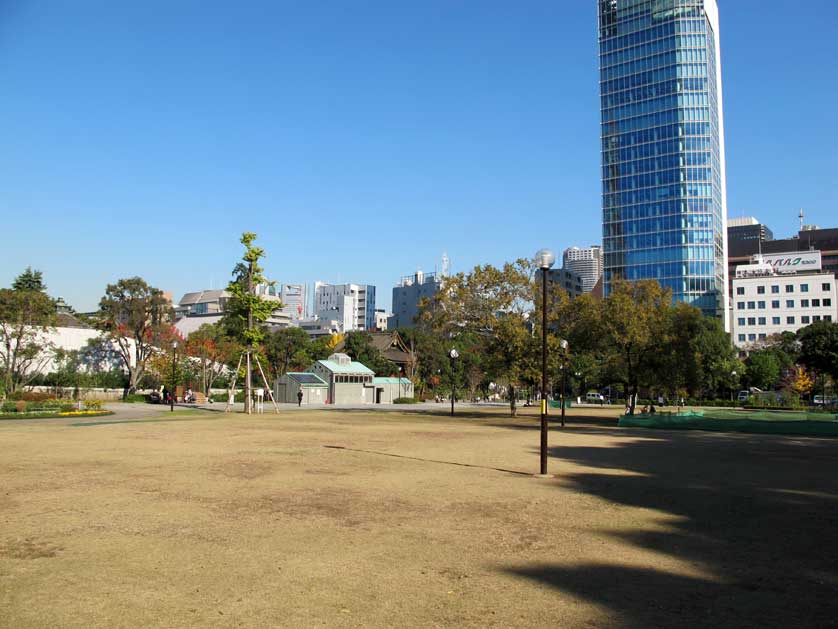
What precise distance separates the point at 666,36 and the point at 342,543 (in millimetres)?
148703

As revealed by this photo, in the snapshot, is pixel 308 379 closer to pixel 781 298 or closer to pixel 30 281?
pixel 30 281

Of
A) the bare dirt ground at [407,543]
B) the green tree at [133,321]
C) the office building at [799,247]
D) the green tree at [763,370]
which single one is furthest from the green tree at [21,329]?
the office building at [799,247]

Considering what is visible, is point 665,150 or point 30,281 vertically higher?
point 665,150

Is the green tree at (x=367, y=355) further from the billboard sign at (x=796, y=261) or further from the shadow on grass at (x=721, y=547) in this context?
the billboard sign at (x=796, y=261)

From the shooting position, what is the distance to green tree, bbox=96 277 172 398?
71688 mm

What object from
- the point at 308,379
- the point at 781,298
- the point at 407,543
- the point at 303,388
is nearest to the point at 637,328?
the point at 407,543

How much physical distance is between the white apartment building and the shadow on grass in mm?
122447

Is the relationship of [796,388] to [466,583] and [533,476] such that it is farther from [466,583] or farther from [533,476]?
[466,583]

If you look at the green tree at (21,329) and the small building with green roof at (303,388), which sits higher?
the green tree at (21,329)

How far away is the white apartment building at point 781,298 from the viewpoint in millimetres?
124062

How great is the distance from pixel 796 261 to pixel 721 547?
145807 millimetres

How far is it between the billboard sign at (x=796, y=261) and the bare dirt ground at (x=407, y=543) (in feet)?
436

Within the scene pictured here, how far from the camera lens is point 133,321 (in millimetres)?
71938

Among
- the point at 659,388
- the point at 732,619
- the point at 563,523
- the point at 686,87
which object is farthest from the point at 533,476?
the point at 686,87
